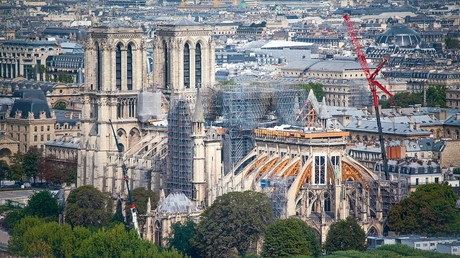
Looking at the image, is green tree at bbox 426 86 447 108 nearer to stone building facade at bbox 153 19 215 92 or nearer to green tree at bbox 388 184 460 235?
stone building facade at bbox 153 19 215 92

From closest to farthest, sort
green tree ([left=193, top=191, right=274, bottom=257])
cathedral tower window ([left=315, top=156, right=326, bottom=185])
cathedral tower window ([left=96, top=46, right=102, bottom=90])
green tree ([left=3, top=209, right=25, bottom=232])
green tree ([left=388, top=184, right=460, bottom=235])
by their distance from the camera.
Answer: green tree ([left=388, top=184, right=460, bottom=235])
green tree ([left=193, top=191, right=274, bottom=257])
cathedral tower window ([left=315, top=156, right=326, bottom=185])
green tree ([left=3, top=209, right=25, bottom=232])
cathedral tower window ([left=96, top=46, right=102, bottom=90])

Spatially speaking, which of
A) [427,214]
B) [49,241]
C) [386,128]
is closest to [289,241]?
[427,214]

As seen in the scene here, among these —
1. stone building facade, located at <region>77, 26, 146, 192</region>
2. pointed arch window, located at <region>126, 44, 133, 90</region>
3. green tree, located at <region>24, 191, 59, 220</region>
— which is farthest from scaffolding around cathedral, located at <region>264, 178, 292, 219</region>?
pointed arch window, located at <region>126, 44, 133, 90</region>

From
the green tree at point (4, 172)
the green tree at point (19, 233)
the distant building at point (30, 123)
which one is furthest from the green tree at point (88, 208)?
the distant building at point (30, 123)

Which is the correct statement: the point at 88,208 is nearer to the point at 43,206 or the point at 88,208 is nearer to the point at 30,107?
the point at 43,206

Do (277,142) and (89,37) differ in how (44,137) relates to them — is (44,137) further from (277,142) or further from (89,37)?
(277,142)

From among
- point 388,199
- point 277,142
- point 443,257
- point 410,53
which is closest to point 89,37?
point 277,142
